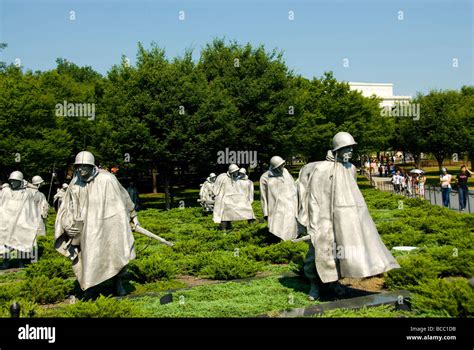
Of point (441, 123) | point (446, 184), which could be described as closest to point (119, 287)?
point (446, 184)

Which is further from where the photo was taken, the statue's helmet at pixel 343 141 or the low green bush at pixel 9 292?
the low green bush at pixel 9 292

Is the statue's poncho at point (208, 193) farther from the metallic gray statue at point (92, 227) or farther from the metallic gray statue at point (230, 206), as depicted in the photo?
the metallic gray statue at point (92, 227)

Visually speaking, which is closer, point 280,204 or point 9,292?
point 9,292

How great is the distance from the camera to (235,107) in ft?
110

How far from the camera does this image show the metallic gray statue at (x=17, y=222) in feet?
45.2

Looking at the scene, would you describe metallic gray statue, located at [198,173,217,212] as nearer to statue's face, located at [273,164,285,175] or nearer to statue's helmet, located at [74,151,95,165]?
statue's face, located at [273,164,285,175]

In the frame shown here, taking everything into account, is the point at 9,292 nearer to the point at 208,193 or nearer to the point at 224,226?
the point at 224,226

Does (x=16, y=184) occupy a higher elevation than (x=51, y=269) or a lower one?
higher

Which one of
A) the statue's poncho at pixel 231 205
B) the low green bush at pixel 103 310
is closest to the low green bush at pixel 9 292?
the low green bush at pixel 103 310

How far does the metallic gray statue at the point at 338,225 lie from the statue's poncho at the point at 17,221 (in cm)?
841

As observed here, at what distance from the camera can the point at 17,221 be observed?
45.3ft

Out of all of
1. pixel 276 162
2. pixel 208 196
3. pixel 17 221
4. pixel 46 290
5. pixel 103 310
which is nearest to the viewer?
pixel 103 310

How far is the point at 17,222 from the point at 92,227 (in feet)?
20.1

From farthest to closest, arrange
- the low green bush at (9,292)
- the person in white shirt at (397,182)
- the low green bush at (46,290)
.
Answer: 1. the person in white shirt at (397,182)
2. the low green bush at (46,290)
3. the low green bush at (9,292)
